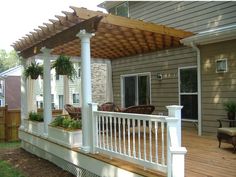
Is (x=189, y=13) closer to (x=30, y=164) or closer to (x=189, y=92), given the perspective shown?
(x=189, y=92)

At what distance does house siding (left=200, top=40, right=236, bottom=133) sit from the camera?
683 centimetres

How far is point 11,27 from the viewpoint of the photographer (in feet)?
126

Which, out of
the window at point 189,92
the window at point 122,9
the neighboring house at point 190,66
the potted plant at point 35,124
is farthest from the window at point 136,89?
the potted plant at point 35,124

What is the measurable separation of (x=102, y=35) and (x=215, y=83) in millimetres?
3051

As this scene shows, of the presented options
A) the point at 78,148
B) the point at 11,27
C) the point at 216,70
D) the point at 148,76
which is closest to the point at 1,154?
the point at 78,148

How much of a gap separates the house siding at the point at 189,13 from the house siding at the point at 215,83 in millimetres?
773

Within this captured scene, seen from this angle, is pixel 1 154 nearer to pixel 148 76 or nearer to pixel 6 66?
pixel 148 76

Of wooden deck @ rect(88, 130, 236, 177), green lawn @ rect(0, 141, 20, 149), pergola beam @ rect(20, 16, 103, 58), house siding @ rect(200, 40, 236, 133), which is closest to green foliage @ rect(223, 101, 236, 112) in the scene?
house siding @ rect(200, 40, 236, 133)

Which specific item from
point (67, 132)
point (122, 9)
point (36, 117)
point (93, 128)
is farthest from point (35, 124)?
point (122, 9)

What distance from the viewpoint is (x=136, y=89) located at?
10625mm

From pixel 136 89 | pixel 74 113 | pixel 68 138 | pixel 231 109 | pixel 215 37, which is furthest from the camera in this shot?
pixel 136 89

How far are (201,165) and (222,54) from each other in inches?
136

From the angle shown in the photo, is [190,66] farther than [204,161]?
Yes

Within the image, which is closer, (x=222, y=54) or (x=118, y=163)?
(x=118, y=163)
